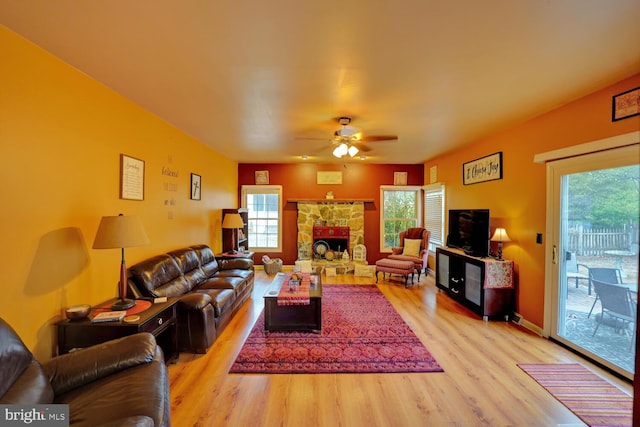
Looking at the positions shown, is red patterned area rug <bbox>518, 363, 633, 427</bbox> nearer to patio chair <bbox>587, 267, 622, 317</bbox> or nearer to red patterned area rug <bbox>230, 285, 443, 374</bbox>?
red patterned area rug <bbox>230, 285, 443, 374</bbox>

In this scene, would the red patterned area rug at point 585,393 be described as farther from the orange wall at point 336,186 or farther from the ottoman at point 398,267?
the orange wall at point 336,186

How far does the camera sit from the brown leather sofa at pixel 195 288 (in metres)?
2.74

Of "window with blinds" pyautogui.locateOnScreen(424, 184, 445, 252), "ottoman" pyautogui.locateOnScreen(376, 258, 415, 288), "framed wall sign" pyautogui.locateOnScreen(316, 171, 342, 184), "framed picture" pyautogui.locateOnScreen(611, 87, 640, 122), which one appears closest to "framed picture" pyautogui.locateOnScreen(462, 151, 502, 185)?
"window with blinds" pyautogui.locateOnScreen(424, 184, 445, 252)

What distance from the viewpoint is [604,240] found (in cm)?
96

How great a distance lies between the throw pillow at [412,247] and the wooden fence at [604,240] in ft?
14.2

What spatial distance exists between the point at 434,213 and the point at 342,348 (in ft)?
14.0

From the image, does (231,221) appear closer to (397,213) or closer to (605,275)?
(397,213)

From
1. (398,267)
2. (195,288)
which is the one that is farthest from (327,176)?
(195,288)

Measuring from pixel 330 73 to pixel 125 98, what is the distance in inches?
84.5

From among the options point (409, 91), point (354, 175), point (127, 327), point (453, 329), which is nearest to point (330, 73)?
point (409, 91)

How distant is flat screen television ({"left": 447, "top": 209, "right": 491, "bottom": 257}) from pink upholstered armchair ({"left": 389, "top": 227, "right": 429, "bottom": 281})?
0.71 meters

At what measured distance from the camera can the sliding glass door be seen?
84 cm

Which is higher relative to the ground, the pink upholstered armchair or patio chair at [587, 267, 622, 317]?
patio chair at [587, 267, 622, 317]

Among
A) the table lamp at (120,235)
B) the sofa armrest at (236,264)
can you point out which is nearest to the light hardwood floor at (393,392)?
the table lamp at (120,235)
